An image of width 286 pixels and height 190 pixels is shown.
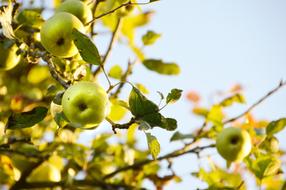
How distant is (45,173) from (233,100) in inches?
47.6

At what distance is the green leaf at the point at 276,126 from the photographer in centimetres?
218

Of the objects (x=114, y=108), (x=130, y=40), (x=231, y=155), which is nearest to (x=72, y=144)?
(x=114, y=108)

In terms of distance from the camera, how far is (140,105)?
1.31m

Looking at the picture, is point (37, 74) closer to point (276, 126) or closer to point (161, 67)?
point (161, 67)

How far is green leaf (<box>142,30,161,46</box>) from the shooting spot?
7.62 feet

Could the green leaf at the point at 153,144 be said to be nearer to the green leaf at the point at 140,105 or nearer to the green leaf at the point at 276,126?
the green leaf at the point at 140,105

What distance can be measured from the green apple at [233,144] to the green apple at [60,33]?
38.5 inches

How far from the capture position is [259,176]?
2.02 m

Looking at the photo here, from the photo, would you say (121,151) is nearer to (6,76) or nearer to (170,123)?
(6,76)

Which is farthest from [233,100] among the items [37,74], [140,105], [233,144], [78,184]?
[37,74]

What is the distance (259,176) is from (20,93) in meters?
1.84

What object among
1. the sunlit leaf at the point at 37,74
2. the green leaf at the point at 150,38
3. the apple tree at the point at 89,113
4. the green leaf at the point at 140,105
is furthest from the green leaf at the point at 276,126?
the sunlit leaf at the point at 37,74

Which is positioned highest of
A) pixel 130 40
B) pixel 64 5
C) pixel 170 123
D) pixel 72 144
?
pixel 64 5

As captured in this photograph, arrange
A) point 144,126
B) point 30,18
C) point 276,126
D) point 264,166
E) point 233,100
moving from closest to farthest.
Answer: point 144,126
point 30,18
point 264,166
point 276,126
point 233,100
